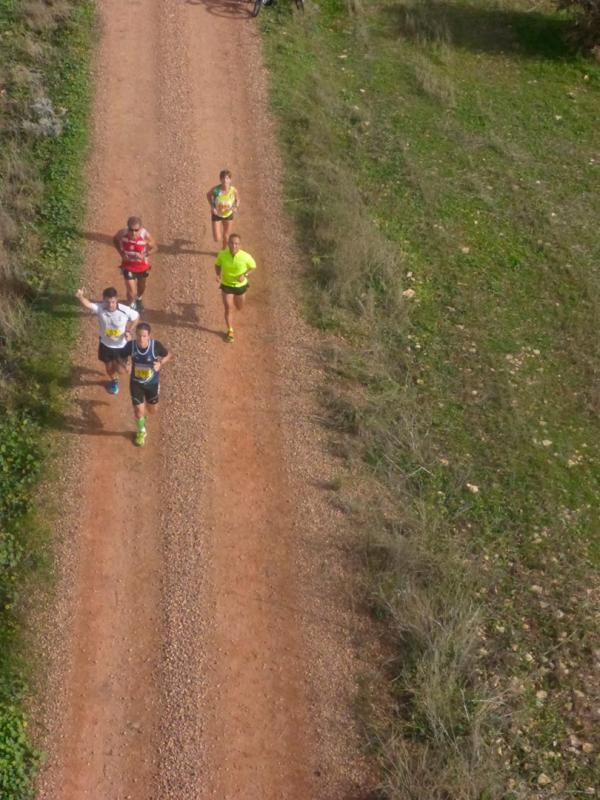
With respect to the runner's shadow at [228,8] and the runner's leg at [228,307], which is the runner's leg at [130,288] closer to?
the runner's leg at [228,307]

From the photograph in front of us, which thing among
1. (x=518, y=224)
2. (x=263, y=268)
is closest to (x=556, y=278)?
(x=518, y=224)

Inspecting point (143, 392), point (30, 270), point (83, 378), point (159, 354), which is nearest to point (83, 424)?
point (83, 378)

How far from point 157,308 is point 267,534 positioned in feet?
14.5

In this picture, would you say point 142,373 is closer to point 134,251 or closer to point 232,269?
point 232,269

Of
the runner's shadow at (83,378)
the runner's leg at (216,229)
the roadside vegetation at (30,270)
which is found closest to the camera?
the roadside vegetation at (30,270)

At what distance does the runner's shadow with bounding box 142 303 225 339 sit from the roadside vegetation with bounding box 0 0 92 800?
3.96 ft

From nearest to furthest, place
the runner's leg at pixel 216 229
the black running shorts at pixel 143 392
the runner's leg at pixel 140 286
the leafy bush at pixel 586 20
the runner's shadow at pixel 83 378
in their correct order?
the black running shorts at pixel 143 392, the runner's shadow at pixel 83 378, the runner's leg at pixel 140 286, the runner's leg at pixel 216 229, the leafy bush at pixel 586 20

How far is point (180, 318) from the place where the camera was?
13508 millimetres

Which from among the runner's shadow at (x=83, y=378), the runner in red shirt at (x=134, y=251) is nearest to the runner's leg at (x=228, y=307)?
the runner in red shirt at (x=134, y=251)

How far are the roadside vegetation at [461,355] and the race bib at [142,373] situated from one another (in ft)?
8.86

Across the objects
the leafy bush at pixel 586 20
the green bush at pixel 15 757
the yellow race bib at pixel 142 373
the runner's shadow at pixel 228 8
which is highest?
the leafy bush at pixel 586 20

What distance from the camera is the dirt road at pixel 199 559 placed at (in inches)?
362

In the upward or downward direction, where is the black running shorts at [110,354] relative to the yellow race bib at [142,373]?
downward

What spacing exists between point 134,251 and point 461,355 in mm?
5188
